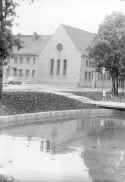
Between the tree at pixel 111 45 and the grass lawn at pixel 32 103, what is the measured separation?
1567cm

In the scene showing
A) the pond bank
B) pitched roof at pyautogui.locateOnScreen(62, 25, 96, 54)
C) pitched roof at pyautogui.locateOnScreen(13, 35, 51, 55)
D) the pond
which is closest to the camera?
the pond

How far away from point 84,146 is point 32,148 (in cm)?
209

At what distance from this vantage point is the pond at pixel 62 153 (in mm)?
9992

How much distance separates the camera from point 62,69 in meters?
75.1

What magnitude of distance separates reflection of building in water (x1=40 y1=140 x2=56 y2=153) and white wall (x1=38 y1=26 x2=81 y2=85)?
2251 inches

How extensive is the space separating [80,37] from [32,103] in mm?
50731

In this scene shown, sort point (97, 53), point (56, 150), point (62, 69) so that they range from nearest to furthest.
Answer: point (56, 150) < point (97, 53) < point (62, 69)

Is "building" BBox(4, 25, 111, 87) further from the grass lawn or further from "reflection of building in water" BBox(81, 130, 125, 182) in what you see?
"reflection of building in water" BBox(81, 130, 125, 182)

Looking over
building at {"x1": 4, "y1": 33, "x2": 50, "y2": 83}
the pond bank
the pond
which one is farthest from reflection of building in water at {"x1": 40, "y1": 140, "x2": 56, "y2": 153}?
building at {"x1": 4, "y1": 33, "x2": 50, "y2": 83}

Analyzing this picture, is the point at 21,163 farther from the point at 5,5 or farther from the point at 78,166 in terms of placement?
the point at 5,5

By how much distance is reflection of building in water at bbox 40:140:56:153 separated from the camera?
44.8ft

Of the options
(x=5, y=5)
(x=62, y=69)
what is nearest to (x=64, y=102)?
(x=5, y=5)

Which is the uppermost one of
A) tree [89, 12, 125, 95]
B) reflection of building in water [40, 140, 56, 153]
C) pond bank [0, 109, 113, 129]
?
tree [89, 12, 125, 95]

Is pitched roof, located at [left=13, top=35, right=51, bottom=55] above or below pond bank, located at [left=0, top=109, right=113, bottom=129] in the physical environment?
above
